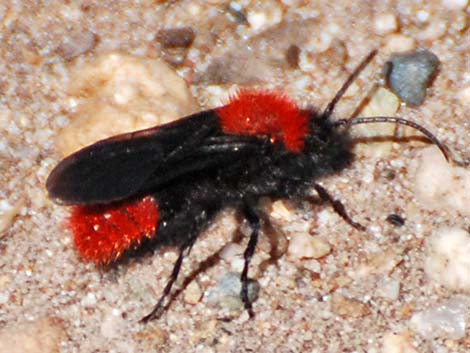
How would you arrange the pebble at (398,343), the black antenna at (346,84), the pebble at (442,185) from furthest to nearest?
the black antenna at (346,84)
the pebble at (442,185)
the pebble at (398,343)

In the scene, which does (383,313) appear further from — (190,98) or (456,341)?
(190,98)

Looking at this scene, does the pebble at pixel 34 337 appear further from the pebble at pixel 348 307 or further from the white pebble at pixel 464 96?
the white pebble at pixel 464 96

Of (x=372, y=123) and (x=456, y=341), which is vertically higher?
(x=372, y=123)

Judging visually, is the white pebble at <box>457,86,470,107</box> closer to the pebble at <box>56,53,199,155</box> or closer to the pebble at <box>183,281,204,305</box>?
the pebble at <box>56,53,199,155</box>

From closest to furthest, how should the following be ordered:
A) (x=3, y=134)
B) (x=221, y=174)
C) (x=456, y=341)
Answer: (x=456, y=341) < (x=221, y=174) < (x=3, y=134)

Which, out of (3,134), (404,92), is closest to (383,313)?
(404,92)

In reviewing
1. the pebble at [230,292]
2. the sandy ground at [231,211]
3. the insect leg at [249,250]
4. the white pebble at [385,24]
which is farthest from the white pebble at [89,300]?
the white pebble at [385,24]
